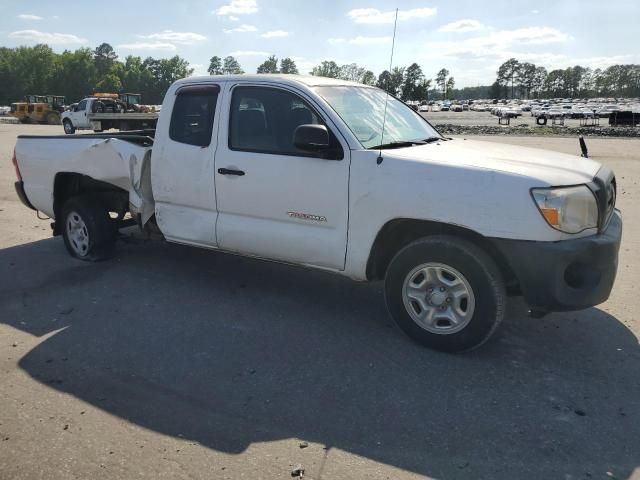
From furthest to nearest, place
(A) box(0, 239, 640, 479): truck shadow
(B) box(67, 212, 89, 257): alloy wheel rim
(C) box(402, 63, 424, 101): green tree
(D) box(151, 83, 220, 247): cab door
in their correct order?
1. (C) box(402, 63, 424, 101): green tree
2. (B) box(67, 212, 89, 257): alloy wheel rim
3. (D) box(151, 83, 220, 247): cab door
4. (A) box(0, 239, 640, 479): truck shadow

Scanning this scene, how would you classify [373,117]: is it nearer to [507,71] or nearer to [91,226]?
[91,226]

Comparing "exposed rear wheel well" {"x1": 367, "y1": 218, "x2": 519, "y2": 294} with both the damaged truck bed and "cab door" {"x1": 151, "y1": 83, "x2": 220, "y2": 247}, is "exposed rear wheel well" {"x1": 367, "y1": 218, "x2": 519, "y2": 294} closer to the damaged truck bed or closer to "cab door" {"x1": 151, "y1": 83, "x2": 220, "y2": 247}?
"cab door" {"x1": 151, "y1": 83, "x2": 220, "y2": 247}

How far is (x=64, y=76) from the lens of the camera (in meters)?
119

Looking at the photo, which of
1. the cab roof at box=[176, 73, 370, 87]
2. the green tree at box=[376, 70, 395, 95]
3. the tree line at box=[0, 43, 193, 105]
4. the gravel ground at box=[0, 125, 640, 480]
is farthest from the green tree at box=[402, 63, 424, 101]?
the tree line at box=[0, 43, 193, 105]

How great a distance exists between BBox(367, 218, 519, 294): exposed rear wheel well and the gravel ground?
20.8 inches

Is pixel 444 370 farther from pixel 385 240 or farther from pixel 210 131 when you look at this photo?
pixel 210 131

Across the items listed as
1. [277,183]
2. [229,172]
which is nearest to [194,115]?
[229,172]

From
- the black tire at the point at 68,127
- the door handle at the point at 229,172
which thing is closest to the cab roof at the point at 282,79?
the door handle at the point at 229,172

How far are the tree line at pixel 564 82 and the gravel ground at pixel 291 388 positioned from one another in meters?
189

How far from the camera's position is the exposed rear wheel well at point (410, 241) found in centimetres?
398

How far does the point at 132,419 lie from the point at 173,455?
48 centimetres

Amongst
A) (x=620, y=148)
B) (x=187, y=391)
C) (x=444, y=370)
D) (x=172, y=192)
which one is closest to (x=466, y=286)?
(x=444, y=370)

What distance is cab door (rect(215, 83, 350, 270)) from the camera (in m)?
4.37

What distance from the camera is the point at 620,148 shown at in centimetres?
2067
